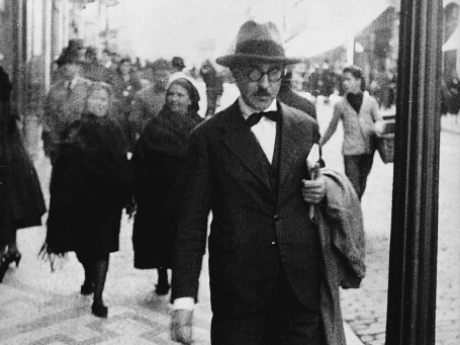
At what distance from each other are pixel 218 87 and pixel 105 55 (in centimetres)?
48

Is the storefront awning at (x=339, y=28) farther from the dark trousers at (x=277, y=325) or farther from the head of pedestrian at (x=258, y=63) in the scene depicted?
the dark trousers at (x=277, y=325)

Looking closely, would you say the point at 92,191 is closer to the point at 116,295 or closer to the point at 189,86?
the point at 116,295

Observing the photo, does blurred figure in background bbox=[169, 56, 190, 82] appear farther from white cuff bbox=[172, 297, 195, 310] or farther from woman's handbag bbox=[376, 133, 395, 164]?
white cuff bbox=[172, 297, 195, 310]

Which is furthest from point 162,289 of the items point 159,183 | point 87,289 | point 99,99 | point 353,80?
point 353,80

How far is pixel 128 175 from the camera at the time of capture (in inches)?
104

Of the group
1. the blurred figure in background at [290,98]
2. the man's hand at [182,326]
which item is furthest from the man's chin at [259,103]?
the man's hand at [182,326]

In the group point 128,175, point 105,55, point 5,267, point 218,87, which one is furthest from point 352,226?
point 5,267

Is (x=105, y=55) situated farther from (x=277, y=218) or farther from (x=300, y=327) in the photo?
(x=300, y=327)

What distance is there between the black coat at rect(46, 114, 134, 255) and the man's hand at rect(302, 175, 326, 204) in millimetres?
762

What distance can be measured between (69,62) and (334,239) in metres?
1.17

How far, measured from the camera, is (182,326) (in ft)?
6.96

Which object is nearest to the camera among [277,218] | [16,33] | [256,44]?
[277,218]

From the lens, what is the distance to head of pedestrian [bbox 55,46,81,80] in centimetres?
258

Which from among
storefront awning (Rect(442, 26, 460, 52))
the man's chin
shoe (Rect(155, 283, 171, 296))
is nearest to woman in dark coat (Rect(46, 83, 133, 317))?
shoe (Rect(155, 283, 171, 296))
